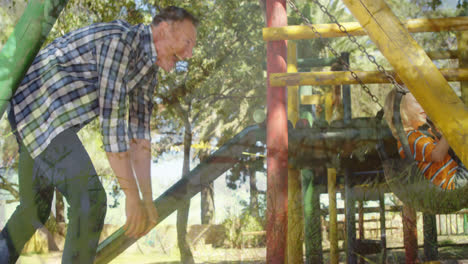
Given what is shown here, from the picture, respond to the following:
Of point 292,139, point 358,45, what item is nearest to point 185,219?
point 292,139

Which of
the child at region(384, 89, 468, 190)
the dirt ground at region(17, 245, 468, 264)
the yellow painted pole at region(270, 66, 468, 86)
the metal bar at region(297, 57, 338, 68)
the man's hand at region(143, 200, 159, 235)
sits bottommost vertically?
the dirt ground at region(17, 245, 468, 264)

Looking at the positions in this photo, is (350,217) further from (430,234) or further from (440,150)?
(440,150)

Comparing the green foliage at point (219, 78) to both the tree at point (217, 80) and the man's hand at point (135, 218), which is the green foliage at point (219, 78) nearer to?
the tree at point (217, 80)

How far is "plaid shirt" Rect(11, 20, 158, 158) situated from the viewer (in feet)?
3.83

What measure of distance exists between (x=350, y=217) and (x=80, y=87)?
3.58ft

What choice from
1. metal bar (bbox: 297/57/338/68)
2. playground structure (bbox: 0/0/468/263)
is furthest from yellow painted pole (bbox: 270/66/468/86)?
metal bar (bbox: 297/57/338/68)

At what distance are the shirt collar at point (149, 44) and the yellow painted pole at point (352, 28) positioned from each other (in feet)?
1.38

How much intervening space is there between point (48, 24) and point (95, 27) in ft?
0.58

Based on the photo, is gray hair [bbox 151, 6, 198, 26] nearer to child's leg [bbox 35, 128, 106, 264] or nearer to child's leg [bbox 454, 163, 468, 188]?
child's leg [bbox 35, 128, 106, 264]

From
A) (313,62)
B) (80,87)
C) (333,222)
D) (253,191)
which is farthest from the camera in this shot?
(313,62)

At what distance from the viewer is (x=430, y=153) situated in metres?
1.37

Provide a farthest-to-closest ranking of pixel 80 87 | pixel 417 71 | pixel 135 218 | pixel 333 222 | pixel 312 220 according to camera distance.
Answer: pixel 333 222 → pixel 312 220 → pixel 135 218 → pixel 80 87 → pixel 417 71

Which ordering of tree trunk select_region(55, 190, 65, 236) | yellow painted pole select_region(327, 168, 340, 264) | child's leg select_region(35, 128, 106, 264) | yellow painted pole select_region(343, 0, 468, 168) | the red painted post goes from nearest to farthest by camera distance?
yellow painted pole select_region(343, 0, 468, 168), child's leg select_region(35, 128, 106, 264), tree trunk select_region(55, 190, 65, 236), the red painted post, yellow painted pole select_region(327, 168, 340, 264)

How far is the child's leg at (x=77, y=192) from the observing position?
1.15m
